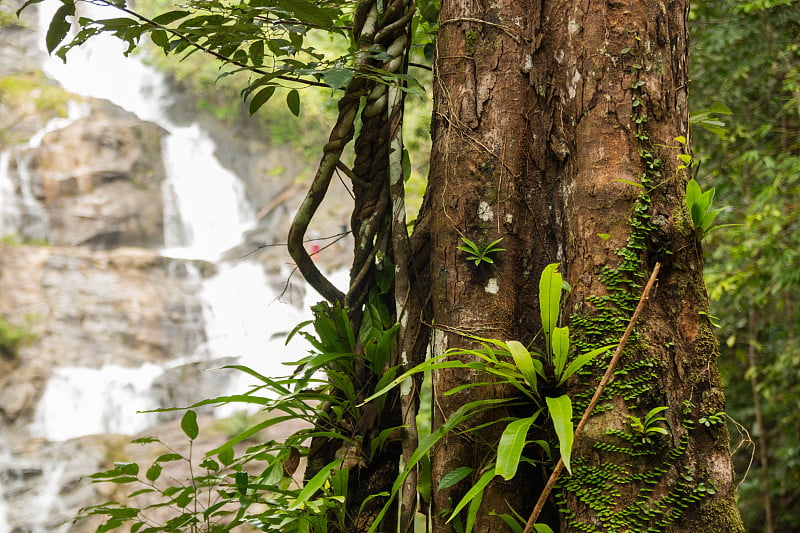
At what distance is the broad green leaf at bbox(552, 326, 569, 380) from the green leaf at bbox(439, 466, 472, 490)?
21 cm

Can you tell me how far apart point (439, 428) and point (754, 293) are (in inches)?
132

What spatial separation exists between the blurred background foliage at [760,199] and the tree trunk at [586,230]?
2.29 m

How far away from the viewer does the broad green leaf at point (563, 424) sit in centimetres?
79

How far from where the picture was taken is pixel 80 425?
672 cm

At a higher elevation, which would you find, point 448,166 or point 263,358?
point 448,166

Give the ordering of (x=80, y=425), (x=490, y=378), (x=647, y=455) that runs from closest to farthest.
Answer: (x=647, y=455) < (x=490, y=378) < (x=80, y=425)

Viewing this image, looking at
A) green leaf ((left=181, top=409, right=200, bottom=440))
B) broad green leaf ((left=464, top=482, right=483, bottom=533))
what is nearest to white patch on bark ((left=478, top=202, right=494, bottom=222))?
broad green leaf ((left=464, top=482, right=483, bottom=533))

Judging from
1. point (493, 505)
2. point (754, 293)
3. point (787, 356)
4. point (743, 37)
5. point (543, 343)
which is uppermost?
point (743, 37)

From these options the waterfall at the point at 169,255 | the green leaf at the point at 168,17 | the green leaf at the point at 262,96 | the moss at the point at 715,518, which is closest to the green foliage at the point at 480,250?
the moss at the point at 715,518

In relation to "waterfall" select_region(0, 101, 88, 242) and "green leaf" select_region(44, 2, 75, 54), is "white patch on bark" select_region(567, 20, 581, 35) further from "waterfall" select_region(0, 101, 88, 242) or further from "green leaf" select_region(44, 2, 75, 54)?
"waterfall" select_region(0, 101, 88, 242)

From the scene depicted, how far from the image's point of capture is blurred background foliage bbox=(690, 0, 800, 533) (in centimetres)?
327

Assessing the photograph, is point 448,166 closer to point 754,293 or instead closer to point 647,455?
point 647,455

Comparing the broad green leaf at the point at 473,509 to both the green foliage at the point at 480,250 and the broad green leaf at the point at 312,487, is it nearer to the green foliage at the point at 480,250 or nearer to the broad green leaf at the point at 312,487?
the broad green leaf at the point at 312,487

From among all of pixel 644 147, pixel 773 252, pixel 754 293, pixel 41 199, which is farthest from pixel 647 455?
pixel 41 199
